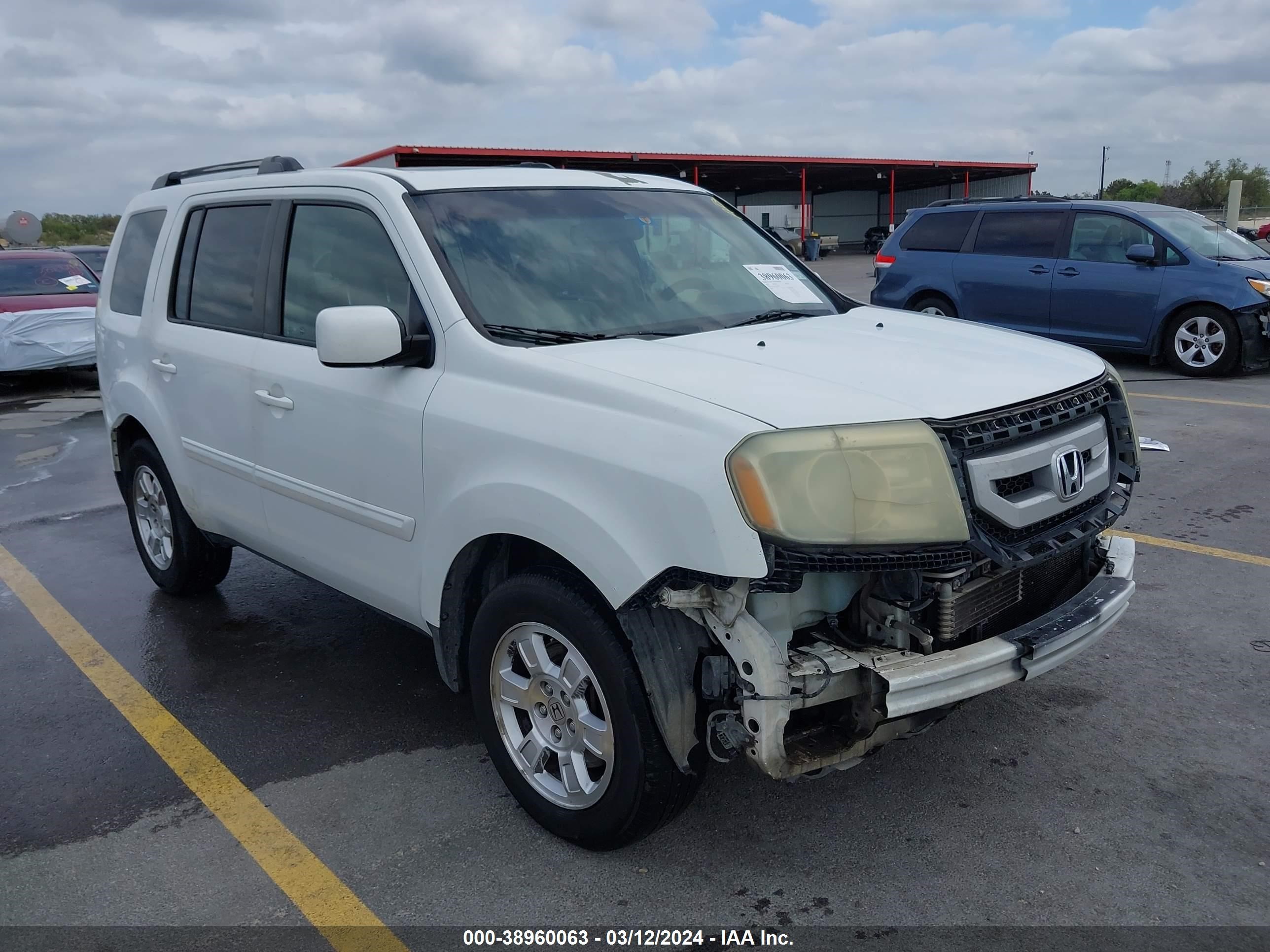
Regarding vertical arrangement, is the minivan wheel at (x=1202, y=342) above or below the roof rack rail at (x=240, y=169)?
below

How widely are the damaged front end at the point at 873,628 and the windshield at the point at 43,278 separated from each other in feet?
44.5

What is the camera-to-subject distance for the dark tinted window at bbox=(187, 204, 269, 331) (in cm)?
421

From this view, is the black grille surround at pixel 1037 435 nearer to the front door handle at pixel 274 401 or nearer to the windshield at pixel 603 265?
the windshield at pixel 603 265

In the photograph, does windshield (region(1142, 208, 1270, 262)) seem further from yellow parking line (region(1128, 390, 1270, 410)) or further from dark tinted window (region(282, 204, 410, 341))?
dark tinted window (region(282, 204, 410, 341))

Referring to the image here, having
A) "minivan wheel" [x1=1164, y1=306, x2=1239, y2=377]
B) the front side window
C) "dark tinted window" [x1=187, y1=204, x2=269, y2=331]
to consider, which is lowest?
"minivan wheel" [x1=1164, y1=306, x2=1239, y2=377]

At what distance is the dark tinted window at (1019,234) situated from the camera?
37.7 ft

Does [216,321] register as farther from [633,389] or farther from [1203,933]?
[1203,933]

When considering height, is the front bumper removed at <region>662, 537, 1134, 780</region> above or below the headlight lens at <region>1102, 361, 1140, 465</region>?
below

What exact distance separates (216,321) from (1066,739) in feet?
11.8

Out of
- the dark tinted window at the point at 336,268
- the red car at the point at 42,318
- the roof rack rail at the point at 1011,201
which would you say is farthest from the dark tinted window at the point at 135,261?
the roof rack rail at the point at 1011,201

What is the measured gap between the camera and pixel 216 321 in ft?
14.5

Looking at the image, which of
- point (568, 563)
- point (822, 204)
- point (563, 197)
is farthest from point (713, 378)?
point (822, 204)

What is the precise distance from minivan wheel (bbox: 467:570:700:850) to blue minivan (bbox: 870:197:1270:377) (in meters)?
9.74

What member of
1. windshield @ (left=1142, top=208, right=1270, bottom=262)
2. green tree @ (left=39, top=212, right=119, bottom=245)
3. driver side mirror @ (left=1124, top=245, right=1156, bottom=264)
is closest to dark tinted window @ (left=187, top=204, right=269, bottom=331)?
driver side mirror @ (left=1124, top=245, right=1156, bottom=264)
